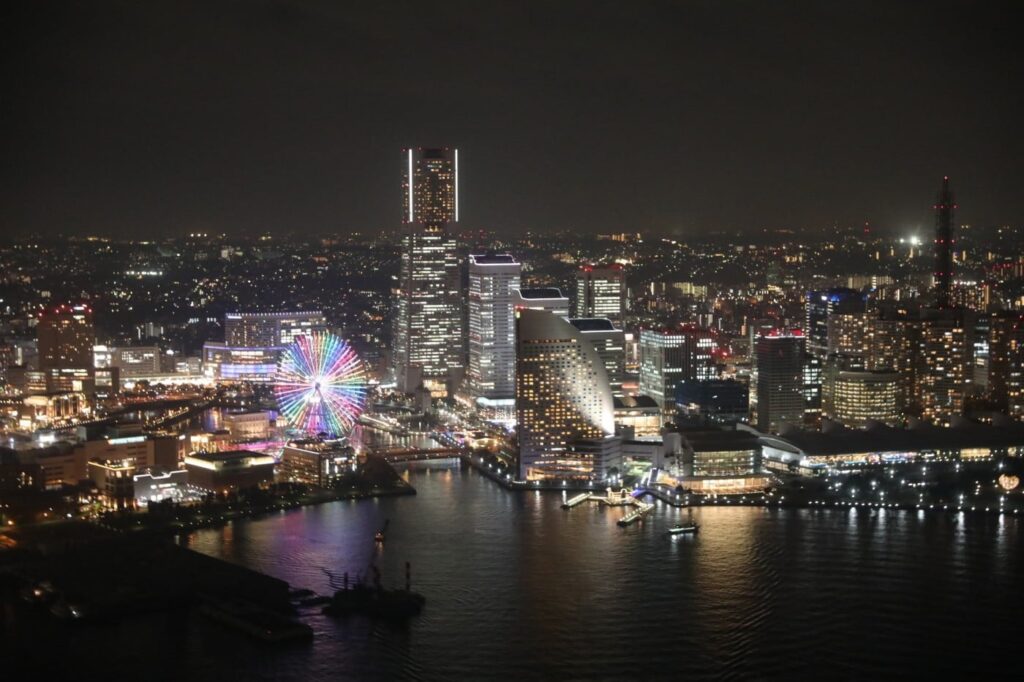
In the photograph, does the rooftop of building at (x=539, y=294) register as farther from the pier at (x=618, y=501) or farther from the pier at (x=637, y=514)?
the pier at (x=637, y=514)

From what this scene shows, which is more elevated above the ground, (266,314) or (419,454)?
(266,314)

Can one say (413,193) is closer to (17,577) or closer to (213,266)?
(213,266)

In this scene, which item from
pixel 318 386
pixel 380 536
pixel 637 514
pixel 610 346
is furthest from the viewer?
pixel 610 346

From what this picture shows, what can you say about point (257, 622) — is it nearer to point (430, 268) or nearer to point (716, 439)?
point (716, 439)

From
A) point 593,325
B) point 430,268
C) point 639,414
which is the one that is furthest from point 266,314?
point 639,414

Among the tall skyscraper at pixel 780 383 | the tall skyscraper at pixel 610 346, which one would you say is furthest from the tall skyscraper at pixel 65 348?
the tall skyscraper at pixel 780 383

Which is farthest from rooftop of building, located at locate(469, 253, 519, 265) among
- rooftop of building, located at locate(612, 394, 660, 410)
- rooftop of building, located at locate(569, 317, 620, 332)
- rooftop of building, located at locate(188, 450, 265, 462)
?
rooftop of building, located at locate(188, 450, 265, 462)
